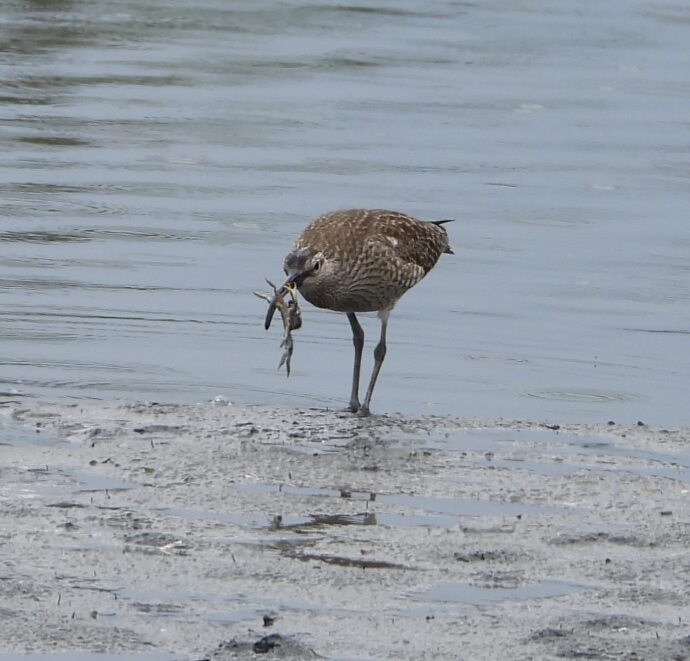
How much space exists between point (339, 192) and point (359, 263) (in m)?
5.51

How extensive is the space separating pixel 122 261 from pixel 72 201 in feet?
5.75

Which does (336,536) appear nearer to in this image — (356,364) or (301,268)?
(301,268)

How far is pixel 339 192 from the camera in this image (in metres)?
14.9

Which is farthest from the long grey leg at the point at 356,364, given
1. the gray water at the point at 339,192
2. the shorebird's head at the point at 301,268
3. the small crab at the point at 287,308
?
the shorebird's head at the point at 301,268

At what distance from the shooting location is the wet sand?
5.73m

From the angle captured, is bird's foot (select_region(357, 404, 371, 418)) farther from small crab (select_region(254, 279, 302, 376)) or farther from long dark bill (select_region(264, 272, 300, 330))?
long dark bill (select_region(264, 272, 300, 330))

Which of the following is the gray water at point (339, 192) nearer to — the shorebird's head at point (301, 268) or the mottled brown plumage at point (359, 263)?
the mottled brown plumage at point (359, 263)

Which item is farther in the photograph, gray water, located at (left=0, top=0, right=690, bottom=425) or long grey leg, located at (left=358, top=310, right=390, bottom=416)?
gray water, located at (left=0, top=0, right=690, bottom=425)

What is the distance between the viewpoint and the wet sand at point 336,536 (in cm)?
573

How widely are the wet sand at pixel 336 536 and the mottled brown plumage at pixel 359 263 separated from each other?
0.67 meters

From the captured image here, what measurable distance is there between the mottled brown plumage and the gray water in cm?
55

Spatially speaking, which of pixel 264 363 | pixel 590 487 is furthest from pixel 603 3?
pixel 590 487

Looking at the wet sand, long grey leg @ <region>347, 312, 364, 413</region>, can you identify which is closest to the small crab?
the wet sand

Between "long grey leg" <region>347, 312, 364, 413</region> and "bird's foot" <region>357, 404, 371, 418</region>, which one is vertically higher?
"long grey leg" <region>347, 312, 364, 413</region>
